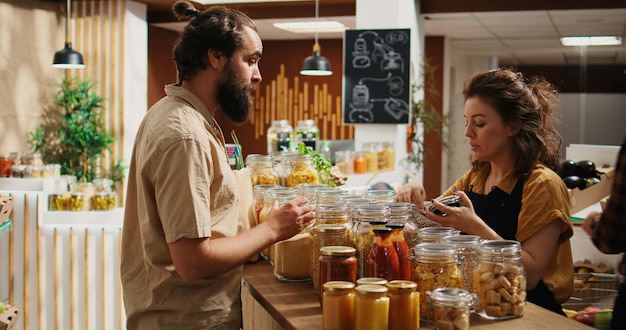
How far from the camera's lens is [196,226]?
5.78 ft

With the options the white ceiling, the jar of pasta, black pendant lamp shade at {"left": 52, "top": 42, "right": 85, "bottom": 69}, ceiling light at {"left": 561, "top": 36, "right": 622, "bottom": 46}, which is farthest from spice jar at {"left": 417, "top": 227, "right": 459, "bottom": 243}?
ceiling light at {"left": 561, "top": 36, "right": 622, "bottom": 46}

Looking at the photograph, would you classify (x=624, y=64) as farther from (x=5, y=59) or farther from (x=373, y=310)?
(x=373, y=310)

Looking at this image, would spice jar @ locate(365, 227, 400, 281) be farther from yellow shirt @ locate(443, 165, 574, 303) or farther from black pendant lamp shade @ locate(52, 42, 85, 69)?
black pendant lamp shade @ locate(52, 42, 85, 69)

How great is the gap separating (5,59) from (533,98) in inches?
293

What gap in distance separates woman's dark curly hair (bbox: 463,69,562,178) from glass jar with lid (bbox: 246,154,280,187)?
877mm

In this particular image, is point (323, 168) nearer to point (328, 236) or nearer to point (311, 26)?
point (328, 236)

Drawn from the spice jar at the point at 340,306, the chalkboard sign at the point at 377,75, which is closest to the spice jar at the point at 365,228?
the spice jar at the point at 340,306

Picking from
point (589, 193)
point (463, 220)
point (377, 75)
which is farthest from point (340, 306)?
point (377, 75)

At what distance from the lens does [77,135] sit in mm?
8930

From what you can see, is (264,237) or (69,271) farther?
(69,271)

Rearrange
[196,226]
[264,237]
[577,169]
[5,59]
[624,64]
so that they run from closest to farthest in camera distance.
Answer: [196,226] < [264,237] < [577,169] < [5,59] < [624,64]

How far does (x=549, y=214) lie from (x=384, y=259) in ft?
2.18

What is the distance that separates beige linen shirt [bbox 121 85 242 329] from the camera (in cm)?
178

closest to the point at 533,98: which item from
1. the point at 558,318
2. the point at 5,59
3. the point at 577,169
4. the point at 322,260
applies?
the point at 558,318
